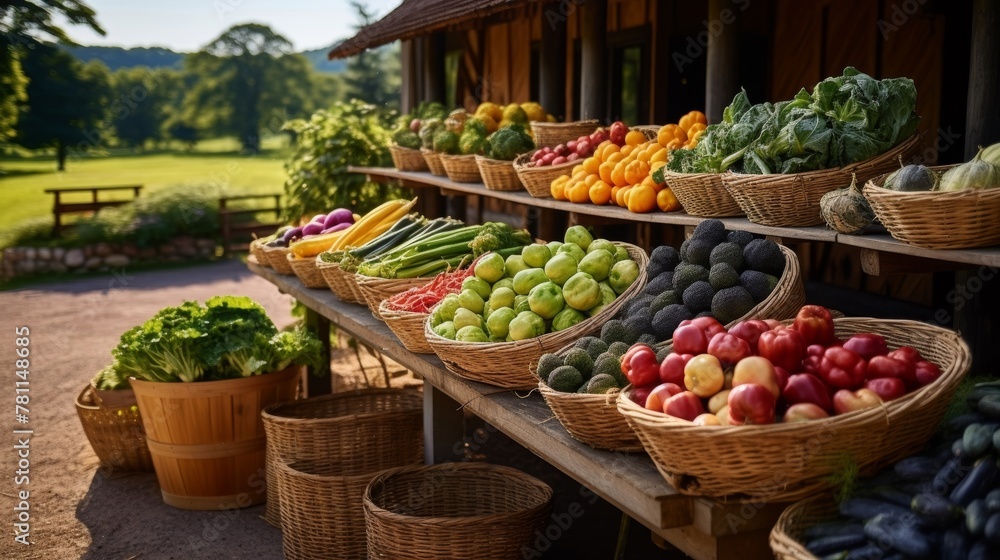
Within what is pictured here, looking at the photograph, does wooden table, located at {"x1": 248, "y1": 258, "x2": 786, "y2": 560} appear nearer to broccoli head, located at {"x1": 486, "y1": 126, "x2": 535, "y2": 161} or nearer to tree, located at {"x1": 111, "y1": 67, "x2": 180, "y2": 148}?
broccoli head, located at {"x1": 486, "y1": 126, "x2": 535, "y2": 161}

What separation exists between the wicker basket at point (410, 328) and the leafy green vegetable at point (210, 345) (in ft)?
4.39

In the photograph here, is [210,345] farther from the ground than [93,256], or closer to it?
farther from the ground

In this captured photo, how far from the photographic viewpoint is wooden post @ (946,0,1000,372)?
3.25m

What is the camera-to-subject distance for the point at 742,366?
245 centimetres

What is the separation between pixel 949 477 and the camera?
2268 millimetres

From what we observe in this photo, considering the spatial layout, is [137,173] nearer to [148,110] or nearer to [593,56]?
[148,110]

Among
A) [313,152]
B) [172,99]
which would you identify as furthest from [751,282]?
[172,99]

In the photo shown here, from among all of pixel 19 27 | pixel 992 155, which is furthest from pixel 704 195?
pixel 19 27

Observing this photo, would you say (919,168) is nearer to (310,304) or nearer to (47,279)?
(310,304)

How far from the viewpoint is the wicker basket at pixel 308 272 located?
604 cm

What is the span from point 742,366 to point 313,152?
7414mm

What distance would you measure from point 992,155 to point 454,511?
2676 mm

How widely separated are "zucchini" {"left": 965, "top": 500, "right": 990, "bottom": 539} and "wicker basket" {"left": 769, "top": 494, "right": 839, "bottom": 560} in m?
0.35

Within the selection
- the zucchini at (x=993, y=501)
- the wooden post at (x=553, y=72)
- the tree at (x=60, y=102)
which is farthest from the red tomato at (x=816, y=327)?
the tree at (x=60, y=102)
